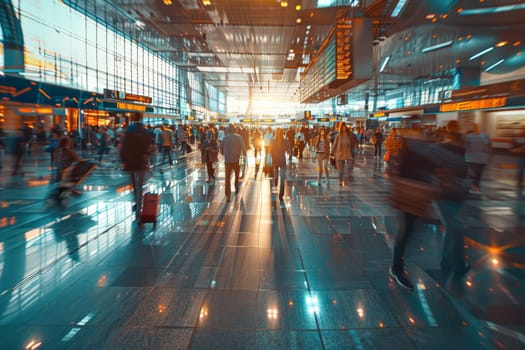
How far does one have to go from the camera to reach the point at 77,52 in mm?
28781

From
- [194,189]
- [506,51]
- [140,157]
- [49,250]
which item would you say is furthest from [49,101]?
[506,51]

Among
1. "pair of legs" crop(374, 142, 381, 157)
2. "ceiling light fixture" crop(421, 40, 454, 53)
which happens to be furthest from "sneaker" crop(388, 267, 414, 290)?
"ceiling light fixture" crop(421, 40, 454, 53)

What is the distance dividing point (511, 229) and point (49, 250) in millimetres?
6730

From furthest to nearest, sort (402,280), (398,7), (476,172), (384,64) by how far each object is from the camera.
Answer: (384,64) < (398,7) < (476,172) < (402,280)

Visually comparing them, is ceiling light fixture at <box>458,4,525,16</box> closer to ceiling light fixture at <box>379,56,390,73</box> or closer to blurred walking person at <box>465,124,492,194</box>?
blurred walking person at <box>465,124,492,194</box>

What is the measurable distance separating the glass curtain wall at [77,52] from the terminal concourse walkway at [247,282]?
813 inches

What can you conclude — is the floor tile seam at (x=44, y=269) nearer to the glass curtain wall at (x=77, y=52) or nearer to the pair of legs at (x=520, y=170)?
the pair of legs at (x=520, y=170)

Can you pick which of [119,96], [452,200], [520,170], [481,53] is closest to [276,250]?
[452,200]

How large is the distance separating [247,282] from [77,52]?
29800mm

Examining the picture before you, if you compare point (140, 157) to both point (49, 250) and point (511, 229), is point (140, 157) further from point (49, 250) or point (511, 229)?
point (511, 229)

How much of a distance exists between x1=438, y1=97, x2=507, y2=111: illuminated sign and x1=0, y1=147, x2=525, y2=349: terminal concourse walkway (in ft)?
59.9

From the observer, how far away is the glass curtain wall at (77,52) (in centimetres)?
2384

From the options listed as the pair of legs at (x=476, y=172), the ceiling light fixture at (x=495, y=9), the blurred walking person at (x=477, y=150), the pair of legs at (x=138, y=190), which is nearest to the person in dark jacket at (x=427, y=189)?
the pair of legs at (x=138, y=190)

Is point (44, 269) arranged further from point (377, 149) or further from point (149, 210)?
point (377, 149)
